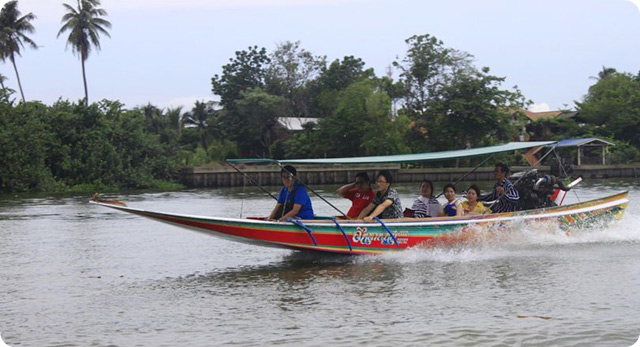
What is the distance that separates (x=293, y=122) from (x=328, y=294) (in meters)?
49.5

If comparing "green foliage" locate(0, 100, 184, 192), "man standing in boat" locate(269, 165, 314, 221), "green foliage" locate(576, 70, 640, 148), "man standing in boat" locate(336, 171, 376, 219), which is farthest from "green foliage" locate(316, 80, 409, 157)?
"man standing in boat" locate(269, 165, 314, 221)

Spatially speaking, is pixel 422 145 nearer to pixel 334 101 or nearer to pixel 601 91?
pixel 334 101

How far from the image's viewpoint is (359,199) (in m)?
12.5

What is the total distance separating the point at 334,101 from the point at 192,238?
41425 millimetres

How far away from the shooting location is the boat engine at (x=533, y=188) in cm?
1375

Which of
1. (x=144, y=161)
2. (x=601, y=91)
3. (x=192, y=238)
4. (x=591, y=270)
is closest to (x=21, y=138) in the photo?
(x=144, y=161)

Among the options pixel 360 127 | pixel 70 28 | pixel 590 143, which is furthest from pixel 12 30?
pixel 590 143

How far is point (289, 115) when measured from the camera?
197ft

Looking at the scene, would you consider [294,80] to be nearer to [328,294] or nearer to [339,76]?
[339,76]

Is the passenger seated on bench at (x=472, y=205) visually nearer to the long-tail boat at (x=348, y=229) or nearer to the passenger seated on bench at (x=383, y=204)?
the long-tail boat at (x=348, y=229)

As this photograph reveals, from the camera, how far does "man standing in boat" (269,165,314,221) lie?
38.6ft

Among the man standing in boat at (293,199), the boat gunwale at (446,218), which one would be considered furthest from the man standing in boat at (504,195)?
the man standing in boat at (293,199)

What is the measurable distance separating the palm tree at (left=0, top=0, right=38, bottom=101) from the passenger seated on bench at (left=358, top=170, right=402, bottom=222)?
41.5m

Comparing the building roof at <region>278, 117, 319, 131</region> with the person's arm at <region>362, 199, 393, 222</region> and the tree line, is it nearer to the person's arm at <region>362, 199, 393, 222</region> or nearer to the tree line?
the tree line
